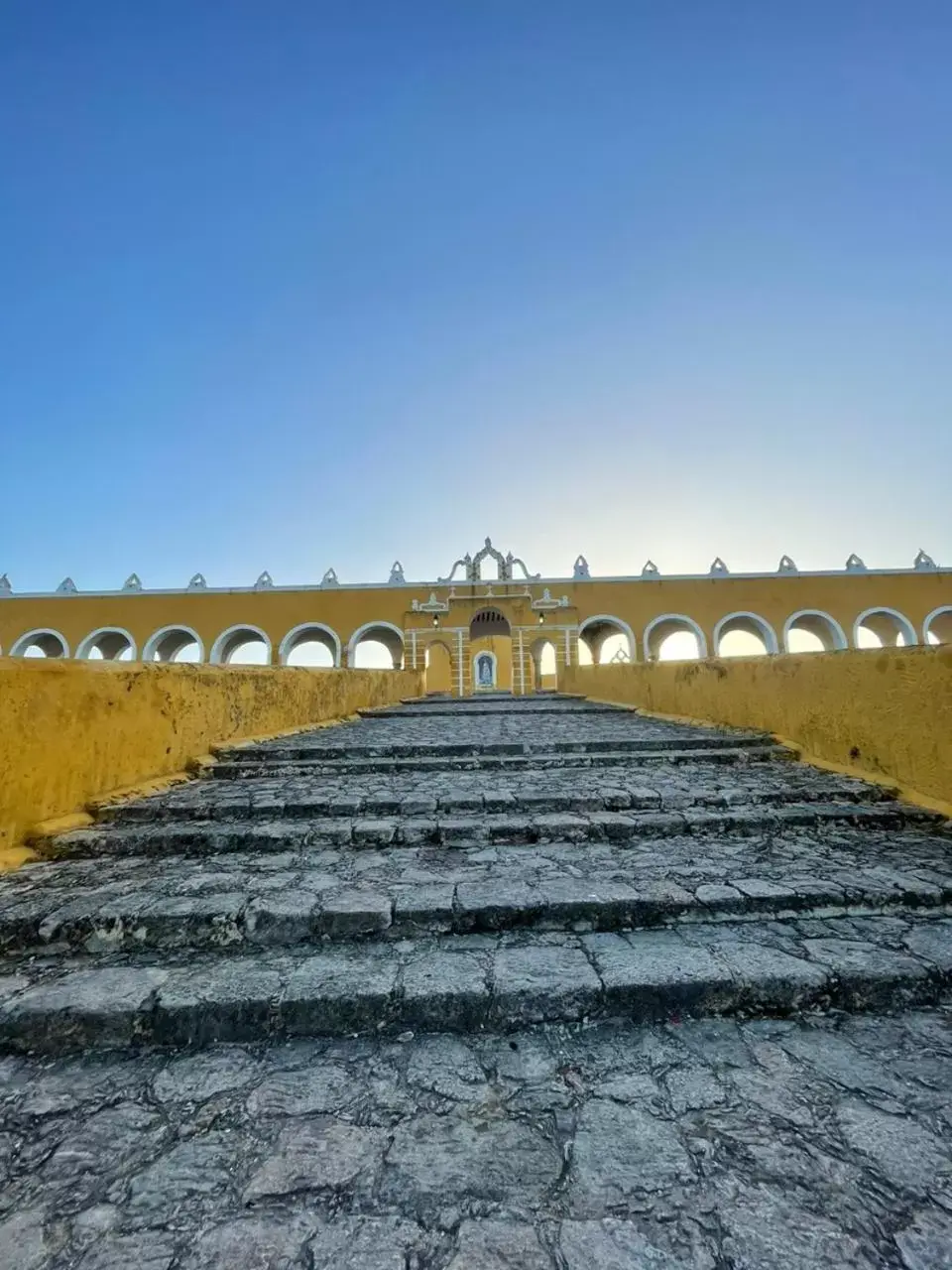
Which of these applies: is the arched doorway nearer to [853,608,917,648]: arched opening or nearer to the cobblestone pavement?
[853,608,917,648]: arched opening

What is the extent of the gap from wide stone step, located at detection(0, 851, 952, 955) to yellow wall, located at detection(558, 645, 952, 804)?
46.4 inches

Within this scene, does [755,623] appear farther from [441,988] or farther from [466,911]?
[441,988]

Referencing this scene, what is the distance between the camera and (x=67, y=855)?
2.56m

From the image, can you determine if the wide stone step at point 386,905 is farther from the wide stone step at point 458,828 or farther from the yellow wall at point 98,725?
the yellow wall at point 98,725

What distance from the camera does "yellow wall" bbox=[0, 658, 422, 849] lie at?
258 centimetres

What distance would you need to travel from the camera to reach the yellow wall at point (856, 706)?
3.05 meters

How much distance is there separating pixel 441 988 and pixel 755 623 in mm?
22489

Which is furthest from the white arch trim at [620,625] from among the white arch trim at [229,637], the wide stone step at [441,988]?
the wide stone step at [441,988]

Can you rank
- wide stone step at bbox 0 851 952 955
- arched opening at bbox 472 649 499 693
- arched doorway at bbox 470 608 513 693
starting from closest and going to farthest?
wide stone step at bbox 0 851 952 955 < arched doorway at bbox 470 608 513 693 < arched opening at bbox 472 649 499 693

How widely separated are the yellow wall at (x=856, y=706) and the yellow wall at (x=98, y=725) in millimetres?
4732

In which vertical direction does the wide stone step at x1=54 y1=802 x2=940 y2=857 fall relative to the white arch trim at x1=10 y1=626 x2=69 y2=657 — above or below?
below

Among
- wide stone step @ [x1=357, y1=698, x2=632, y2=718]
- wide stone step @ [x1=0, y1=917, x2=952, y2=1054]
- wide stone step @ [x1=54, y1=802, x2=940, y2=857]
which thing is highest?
wide stone step @ [x1=357, y1=698, x2=632, y2=718]

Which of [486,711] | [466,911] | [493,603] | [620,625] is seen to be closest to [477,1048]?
[466,911]

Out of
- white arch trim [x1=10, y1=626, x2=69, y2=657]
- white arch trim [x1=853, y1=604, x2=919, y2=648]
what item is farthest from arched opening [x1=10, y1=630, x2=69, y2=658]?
white arch trim [x1=853, y1=604, x2=919, y2=648]
